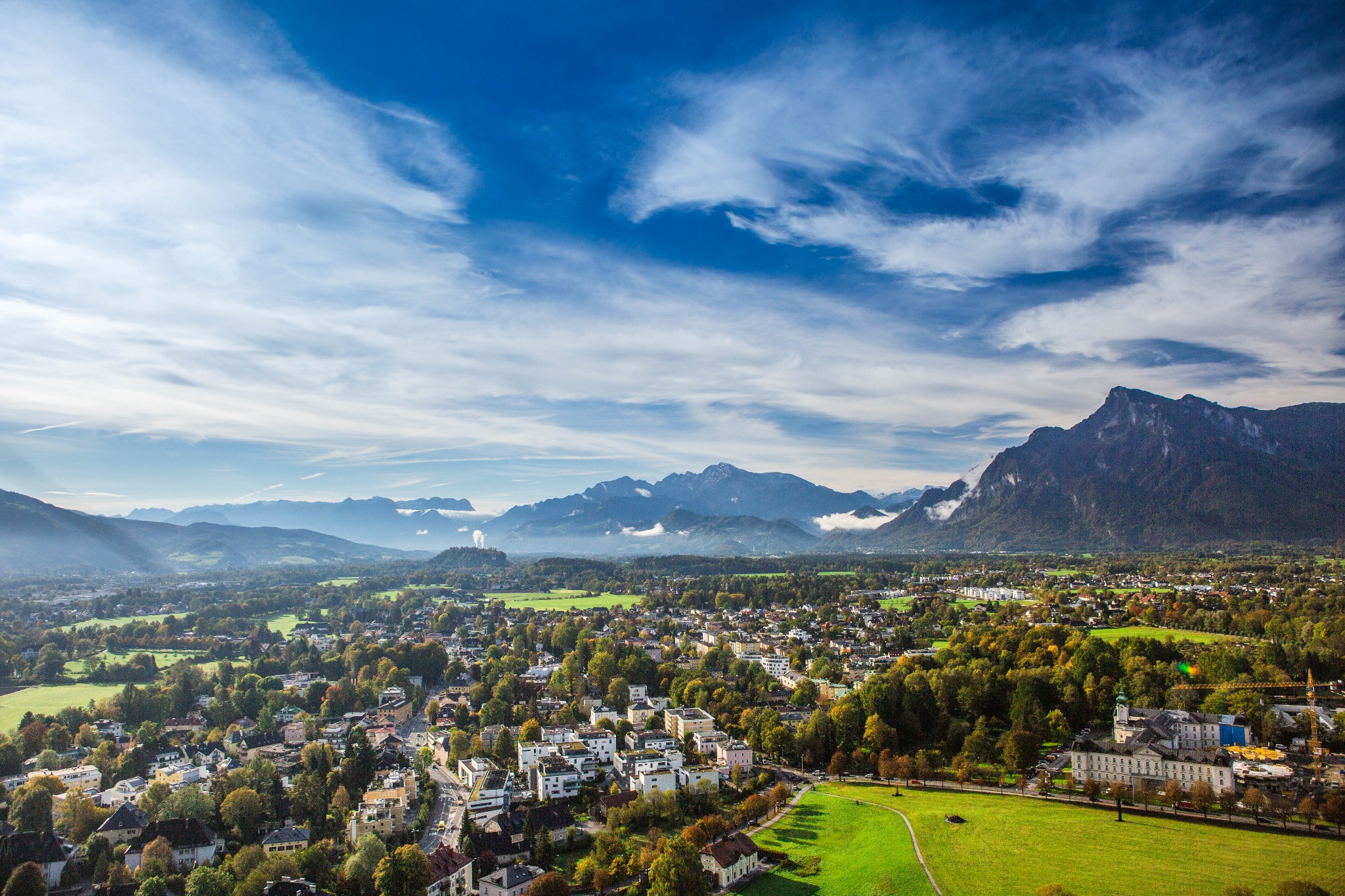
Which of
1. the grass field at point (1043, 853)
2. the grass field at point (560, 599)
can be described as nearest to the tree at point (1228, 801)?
the grass field at point (1043, 853)

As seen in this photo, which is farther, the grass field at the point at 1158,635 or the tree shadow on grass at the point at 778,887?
the grass field at the point at 1158,635

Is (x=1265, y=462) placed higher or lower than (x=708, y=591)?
higher

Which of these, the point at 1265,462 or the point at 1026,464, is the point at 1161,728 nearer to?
the point at 1265,462

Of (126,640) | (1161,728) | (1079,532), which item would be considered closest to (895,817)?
(1161,728)

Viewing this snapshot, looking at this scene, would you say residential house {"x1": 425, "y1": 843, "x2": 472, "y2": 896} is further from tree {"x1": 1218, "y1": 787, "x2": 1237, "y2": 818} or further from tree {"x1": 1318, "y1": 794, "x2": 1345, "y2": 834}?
tree {"x1": 1318, "y1": 794, "x2": 1345, "y2": 834}

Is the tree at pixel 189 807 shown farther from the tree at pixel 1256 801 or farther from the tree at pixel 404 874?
the tree at pixel 1256 801

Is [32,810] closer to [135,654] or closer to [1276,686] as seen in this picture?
[135,654]

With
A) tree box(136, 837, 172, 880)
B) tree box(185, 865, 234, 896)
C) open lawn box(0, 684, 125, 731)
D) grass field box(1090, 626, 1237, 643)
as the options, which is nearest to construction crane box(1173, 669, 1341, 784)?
grass field box(1090, 626, 1237, 643)
